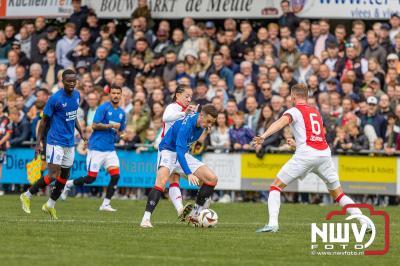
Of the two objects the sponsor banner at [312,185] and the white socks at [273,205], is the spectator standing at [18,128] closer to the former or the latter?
the sponsor banner at [312,185]

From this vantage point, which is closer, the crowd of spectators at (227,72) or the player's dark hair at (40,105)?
the crowd of spectators at (227,72)

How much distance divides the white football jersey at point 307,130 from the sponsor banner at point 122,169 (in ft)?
35.3

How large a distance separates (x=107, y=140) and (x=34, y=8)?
461 inches

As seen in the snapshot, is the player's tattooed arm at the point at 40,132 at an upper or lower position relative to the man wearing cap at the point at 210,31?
lower

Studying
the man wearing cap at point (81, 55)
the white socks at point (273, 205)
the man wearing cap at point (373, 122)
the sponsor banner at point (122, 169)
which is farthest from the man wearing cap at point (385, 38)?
the white socks at point (273, 205)

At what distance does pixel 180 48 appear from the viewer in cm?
3008

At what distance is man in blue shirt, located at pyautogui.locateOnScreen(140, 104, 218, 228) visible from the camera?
55.1 ft

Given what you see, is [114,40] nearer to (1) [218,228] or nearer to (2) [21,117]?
(2) [21,117]

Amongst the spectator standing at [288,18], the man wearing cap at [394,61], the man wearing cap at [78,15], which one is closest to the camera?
the man wearing cap at [394,61]

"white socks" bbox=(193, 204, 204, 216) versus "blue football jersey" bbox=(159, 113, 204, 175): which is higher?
"blue football jersey" bbox=(159, 113, 204, 175)

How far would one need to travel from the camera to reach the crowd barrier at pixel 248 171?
83.3ft

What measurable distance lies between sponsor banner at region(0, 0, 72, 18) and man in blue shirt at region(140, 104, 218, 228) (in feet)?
53.4

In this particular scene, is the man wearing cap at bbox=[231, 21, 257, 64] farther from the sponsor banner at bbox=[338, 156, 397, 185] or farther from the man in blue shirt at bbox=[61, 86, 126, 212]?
the man in blue shirt at bbox=[61, 86, 126, 212]

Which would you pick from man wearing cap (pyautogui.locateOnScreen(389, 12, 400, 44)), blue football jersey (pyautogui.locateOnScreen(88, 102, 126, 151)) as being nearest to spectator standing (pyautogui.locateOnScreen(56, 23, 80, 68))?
blue football jersey (pyautogui.locateOnScreen(88, 102, 126, 151))
